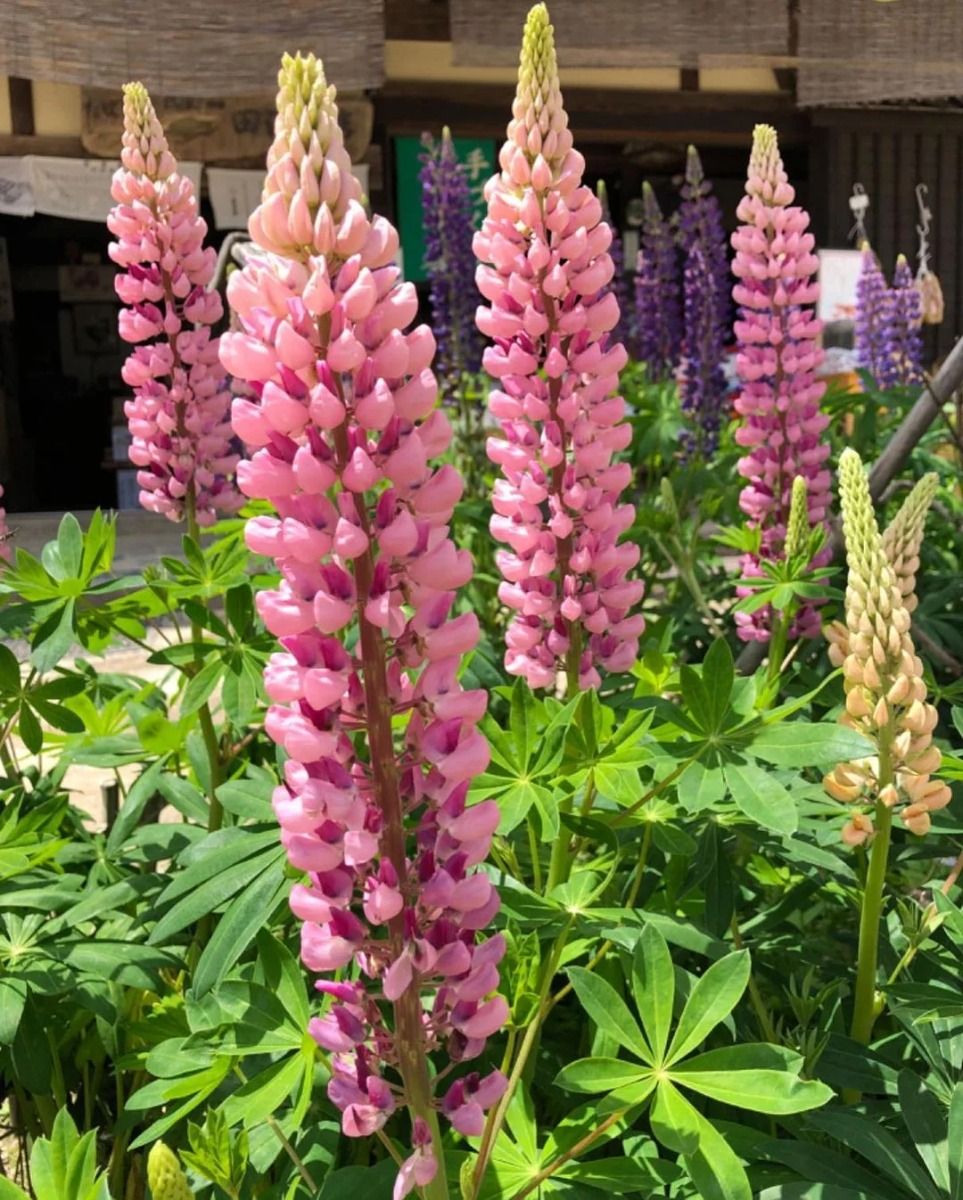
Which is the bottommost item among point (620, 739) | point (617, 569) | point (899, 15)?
point (620, 739)

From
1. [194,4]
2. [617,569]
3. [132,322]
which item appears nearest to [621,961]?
[617,569]

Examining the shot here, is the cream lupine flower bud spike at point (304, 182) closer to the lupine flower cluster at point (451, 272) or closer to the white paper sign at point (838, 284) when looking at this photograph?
the lupine flower cluster at point (451, 272)

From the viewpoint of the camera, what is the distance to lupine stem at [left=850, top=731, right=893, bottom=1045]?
1327mm

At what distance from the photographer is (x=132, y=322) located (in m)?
2.16

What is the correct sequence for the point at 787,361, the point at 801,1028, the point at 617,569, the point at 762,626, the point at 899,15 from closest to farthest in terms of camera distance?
the point at 801,1028 → the point at 617,569 → the point at 762,626 → the point at 787,361 → the point at 899,15

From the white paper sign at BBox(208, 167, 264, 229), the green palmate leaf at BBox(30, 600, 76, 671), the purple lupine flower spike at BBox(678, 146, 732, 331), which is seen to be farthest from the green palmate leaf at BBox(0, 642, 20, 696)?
the white paper sign at BBox(208, 167, 264, 229)

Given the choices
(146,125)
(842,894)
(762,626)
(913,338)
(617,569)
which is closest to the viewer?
(842,894)

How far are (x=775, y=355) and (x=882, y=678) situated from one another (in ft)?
4.56

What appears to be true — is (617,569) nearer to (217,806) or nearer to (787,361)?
(217,806)

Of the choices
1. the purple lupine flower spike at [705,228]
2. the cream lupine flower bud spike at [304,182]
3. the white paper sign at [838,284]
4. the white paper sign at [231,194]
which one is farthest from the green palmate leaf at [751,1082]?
the white paper sign at [838,284]

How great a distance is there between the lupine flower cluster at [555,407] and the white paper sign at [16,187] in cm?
655

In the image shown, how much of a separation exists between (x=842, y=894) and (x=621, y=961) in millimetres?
353

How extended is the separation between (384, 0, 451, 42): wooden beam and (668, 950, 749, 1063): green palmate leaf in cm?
678

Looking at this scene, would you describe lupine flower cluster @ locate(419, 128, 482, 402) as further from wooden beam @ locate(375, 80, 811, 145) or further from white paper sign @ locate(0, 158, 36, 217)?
white paper sign @ locate(0, 158, 36, 217)
